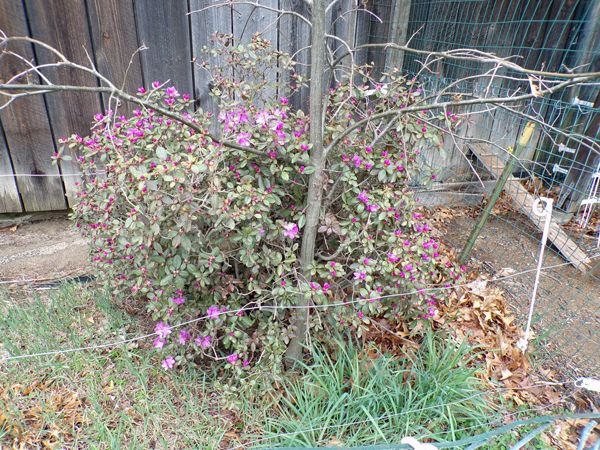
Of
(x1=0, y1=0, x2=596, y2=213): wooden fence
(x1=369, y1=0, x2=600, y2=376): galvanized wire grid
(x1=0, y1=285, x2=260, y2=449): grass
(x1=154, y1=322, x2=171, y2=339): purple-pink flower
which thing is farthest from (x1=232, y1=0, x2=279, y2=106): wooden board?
(x1=0, y1=285, x2=260, y2=449): grass

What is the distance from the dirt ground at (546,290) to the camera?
2.18 metres

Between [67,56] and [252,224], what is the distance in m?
1.57

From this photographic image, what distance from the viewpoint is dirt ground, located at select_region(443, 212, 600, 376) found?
85.8 inches

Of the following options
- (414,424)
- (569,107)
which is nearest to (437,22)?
(569,107)

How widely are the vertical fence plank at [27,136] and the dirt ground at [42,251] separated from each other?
122 mm

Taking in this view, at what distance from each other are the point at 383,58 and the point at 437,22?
0.41 metres

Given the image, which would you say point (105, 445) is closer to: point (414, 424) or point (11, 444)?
point (11, 444)

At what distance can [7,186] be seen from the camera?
2.55 metres

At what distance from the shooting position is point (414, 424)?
173cm

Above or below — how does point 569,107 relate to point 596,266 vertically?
above

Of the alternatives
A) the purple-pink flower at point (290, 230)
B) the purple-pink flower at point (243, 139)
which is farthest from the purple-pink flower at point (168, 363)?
the purple-pink flower at point (243, 139)

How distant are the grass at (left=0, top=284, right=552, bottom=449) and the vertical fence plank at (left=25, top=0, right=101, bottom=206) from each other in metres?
0.82

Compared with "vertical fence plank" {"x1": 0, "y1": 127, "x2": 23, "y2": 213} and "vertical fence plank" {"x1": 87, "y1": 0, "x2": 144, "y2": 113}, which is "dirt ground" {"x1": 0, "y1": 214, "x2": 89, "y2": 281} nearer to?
"vertical fence plank" {"x1": 0, "y1": 127, "x2": 23, "y2": 213}

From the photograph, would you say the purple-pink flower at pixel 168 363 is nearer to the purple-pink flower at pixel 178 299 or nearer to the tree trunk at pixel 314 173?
the purple-pink flower at pixel 178 299
